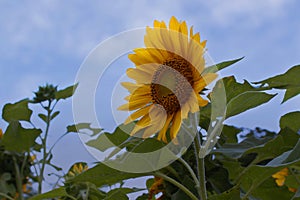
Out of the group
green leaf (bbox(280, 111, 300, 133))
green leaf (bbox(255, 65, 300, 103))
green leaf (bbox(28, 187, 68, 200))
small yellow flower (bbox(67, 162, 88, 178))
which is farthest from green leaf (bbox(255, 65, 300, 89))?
small yellow flower (bbox(67, 162, 88, 178))

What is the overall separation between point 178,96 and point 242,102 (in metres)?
0.07

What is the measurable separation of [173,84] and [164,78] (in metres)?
0.01

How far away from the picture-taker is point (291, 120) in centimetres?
61

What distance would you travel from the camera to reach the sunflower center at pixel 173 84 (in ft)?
1.68

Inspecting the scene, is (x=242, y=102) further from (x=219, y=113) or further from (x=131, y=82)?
(x=131, y=82)

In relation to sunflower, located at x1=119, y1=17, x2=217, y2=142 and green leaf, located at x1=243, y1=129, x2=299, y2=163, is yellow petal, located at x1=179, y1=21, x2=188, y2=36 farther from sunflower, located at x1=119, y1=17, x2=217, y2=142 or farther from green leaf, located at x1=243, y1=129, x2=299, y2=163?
green leaf, located at x1=243, y1=129, x2=299, y2=163

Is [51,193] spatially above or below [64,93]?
below

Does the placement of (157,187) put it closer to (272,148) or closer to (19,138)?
(272,148)

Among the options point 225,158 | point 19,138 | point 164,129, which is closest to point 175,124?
point 164,129

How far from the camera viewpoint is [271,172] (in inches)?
18.0

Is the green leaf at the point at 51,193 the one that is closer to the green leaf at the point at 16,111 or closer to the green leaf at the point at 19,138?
the green leaf at the point at 19,138

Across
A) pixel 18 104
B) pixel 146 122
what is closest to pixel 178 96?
pixel 146 122

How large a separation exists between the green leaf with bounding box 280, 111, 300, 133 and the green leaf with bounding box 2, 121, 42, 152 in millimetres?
563

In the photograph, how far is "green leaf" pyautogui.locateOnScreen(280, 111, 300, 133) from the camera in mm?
600
